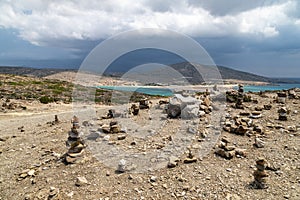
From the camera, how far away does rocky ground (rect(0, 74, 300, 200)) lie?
20.4 ft

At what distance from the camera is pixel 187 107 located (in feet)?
36.5

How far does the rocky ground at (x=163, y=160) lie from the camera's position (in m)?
6.21

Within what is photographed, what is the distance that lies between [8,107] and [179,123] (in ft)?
78.8

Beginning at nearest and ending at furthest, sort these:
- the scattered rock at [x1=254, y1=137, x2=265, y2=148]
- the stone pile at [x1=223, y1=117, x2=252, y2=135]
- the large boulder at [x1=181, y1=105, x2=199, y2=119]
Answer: the scattered rock at [x1=254, y1=137, x2=265, y2=148] → the stone pile at [x1=223, y1=117, x2=252, y2=135] → the large boulder at [x1=181, y1=105, x2=199, y2=119]

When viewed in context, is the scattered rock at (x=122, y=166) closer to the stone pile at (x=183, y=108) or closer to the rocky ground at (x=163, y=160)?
the rocky ground at (x=163, y=160)

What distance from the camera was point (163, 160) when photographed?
24.5 feet

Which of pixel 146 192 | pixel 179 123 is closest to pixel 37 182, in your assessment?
pixel 146 192

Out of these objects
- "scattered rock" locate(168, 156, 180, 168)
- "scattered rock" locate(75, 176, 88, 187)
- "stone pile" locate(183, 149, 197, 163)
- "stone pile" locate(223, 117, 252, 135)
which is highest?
"stone pile" locate(223, 117, 252, 135)

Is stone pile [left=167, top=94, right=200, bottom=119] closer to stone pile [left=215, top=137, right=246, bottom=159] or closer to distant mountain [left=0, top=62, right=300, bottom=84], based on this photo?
distant mountain [left=0, top=62, right=300, bottom=84]

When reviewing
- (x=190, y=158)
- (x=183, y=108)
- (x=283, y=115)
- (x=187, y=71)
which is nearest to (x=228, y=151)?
(x=190, y=158)

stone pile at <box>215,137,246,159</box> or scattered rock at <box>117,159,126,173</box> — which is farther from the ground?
stone pile at <box>215,137,246,159</box>

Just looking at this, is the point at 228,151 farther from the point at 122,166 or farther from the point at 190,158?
the point at 122,166

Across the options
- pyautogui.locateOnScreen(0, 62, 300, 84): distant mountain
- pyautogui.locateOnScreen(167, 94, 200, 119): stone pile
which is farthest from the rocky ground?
pyautogui.locateOnScreen(0, 62, 300, 84): distant mountain

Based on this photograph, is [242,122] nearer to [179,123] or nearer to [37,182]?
[179,123]
